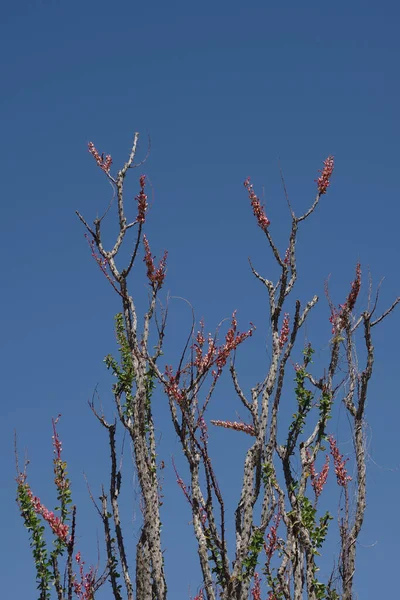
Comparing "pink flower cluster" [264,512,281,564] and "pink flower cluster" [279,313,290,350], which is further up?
"pink flower cluster" [279,313,290,350]

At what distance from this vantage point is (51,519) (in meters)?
11.5

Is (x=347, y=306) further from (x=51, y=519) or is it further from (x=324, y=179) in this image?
(x=51, y=519)

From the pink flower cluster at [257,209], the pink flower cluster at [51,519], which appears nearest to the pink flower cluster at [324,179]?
the pink flower cluster at [257,209]

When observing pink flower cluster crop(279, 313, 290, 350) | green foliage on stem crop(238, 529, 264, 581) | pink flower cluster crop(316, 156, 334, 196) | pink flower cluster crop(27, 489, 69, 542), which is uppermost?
pink flower cluster crop(316, 156, 334, 196)

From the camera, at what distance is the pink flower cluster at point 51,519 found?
37.2 feet

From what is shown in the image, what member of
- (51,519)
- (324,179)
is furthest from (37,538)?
(324,179)

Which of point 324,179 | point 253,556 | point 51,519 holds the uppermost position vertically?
point 324,179

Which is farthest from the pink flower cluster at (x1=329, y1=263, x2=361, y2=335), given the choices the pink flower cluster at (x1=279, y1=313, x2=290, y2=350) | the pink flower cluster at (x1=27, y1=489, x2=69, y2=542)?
the pink flower cluster at (x1=27, y1=489, x2=69, y2=542)

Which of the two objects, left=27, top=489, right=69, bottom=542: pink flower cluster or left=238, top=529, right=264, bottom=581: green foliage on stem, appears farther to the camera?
left=27, top=489, right=69, bottom=542: pink flower cluster

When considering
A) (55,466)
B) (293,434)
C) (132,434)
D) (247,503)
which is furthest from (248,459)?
(55,466)

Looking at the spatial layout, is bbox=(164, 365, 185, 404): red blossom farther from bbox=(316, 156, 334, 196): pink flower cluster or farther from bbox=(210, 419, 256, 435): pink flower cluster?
bbox=(316, 156, 334, 196): pink flower cluster

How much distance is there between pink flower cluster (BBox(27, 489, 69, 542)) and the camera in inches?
447

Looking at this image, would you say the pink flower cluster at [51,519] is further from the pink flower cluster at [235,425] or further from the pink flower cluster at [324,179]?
the pink flower cluster at [324,179]

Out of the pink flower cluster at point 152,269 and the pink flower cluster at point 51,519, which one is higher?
the pink flower cluster at point 152,269
